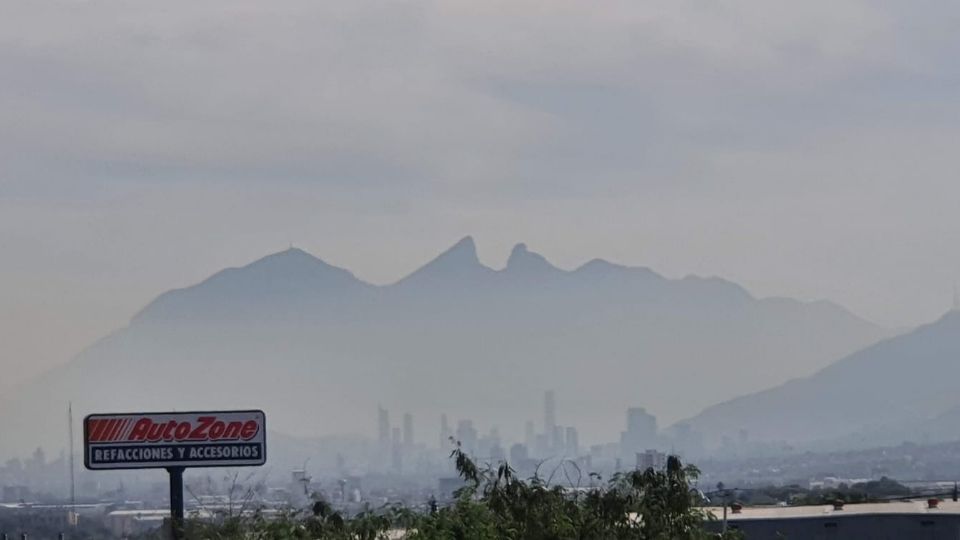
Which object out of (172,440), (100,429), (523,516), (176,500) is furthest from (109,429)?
(523,516)

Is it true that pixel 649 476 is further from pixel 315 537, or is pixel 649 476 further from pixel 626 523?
pixel 315 537

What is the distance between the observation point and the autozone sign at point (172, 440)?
54562 millimetres

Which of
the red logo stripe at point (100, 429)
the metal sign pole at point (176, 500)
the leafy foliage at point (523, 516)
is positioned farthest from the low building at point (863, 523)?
the leafy foliage at point (523, 516)

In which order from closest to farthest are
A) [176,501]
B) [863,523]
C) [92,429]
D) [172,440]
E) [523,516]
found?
[523,516]
[176,501]
[92,429]
[172,440]
[863,523]

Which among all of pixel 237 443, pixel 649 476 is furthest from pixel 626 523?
pixel 237 443

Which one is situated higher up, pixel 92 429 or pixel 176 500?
pixel 92 429

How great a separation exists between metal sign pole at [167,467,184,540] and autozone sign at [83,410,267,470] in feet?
1.65

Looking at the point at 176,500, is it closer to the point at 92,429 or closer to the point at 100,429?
the point at 100,429

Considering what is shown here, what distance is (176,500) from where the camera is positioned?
2128 inches

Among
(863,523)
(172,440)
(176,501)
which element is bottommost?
(863,523)

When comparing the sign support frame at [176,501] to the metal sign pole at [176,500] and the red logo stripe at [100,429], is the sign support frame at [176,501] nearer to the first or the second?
the metal sign pole at [176,500]

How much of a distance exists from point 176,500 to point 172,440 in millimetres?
1686

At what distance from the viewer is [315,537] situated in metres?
44.2

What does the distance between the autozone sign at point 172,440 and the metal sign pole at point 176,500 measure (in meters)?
0.50
